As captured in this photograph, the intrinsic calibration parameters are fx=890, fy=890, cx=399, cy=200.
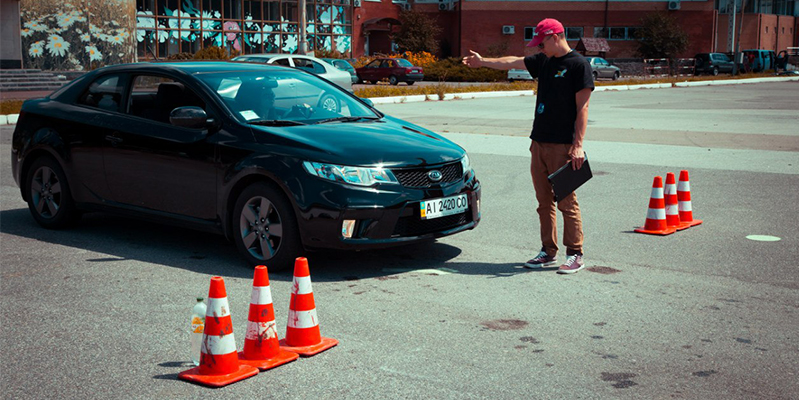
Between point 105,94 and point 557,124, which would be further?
point 105,94

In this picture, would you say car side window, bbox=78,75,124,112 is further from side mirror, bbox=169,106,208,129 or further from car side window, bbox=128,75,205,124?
side mirror, bbox=169,106,208,129

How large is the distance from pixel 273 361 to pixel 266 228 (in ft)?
7.10

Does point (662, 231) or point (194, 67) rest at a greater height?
point (194, 67)

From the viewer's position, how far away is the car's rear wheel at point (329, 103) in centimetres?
763

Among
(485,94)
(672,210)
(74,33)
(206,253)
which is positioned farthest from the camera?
(74,33)

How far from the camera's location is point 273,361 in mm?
4578

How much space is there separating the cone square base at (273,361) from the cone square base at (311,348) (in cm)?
4

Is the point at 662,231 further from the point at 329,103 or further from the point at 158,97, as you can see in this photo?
the point at 158,97

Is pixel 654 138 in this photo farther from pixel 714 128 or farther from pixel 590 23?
pixel 590 23

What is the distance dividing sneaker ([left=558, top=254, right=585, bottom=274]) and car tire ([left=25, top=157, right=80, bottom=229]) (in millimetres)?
4393

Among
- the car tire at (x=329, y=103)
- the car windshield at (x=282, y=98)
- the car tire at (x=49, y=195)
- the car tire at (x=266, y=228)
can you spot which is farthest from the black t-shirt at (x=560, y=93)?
the car tire at (x=49, y=195)

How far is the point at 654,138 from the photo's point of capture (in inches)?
658

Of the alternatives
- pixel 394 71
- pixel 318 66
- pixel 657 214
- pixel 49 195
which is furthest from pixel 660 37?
pixel 49 195

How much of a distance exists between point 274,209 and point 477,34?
212 ft
